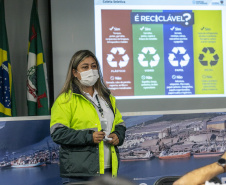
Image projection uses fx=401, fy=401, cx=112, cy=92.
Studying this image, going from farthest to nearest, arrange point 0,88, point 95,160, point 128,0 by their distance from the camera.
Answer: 1. point 128,0
2. point 0,88
3. point 95,160

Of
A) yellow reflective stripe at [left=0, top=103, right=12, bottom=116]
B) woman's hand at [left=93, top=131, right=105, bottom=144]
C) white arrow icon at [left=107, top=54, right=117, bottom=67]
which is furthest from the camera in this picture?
white arrow icon at [left=107, top=54, right=117, bottom=67]

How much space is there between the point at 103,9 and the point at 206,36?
1.16 metres

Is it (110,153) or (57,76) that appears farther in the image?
(57,76)

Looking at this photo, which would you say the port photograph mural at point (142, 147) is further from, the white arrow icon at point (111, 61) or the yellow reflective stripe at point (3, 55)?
the yellow reflective stripe at point (3, 55)

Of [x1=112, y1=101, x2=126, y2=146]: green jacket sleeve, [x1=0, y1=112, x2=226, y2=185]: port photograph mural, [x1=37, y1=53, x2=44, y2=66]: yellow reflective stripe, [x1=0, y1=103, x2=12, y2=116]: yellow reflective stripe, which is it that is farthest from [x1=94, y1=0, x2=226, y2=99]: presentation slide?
[x1=112, y1=101, x2=126, y2=146]: green jacket sleeve

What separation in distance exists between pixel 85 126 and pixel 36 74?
1517 mm

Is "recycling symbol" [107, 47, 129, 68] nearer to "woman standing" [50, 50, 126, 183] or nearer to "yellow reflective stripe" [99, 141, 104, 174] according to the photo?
"woman standing" [50, 50, 126, 183]

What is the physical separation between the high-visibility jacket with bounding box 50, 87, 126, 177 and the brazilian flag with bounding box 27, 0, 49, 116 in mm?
1273

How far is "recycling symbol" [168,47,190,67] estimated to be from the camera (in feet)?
14.2

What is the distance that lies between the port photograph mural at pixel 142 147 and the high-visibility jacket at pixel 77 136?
103 cm

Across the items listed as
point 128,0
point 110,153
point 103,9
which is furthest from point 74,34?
point 110,153

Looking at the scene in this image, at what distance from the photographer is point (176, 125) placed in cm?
408

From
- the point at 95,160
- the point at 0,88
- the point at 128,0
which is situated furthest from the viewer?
the point at 128,0

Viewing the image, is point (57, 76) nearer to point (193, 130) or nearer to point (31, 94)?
point (31, 94)
